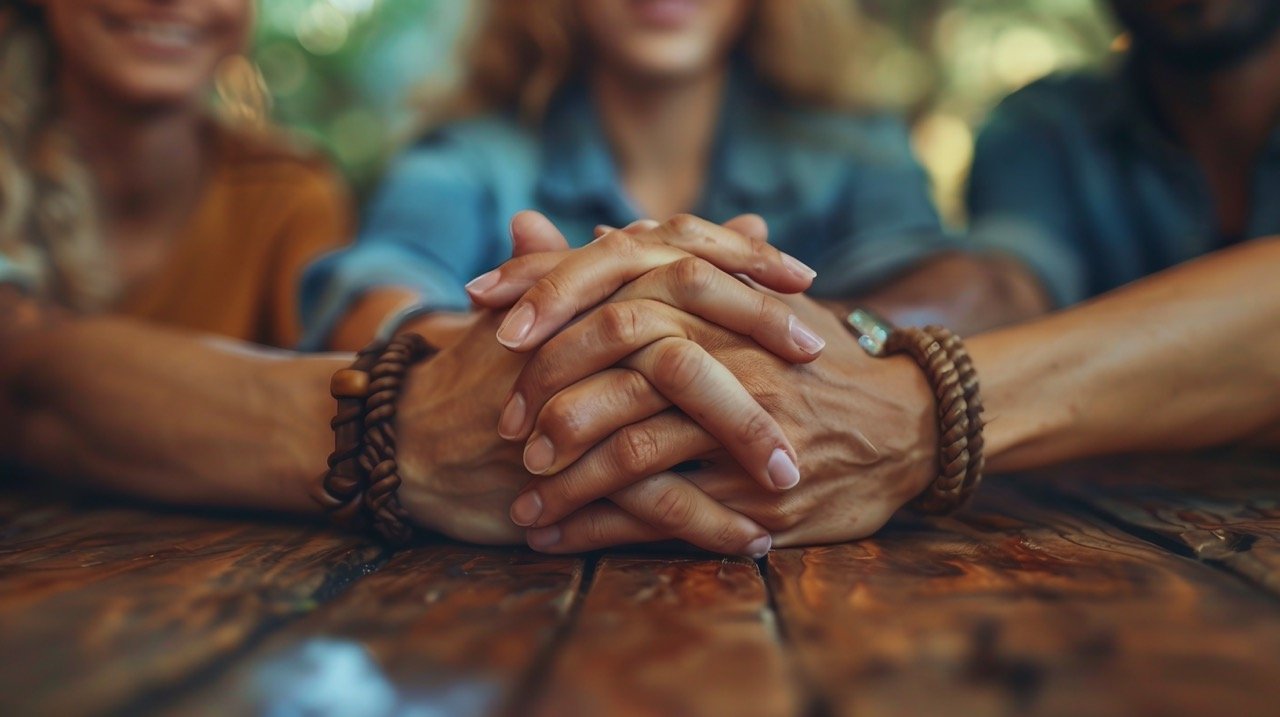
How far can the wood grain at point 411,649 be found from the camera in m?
0.48

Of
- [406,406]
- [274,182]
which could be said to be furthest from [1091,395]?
[274,182]

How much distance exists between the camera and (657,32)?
1.46m

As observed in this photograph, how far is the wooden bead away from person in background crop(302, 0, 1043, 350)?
0.41 meters

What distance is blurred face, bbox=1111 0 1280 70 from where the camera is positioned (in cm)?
128

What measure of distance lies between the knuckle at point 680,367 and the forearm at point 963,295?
1.76 feet

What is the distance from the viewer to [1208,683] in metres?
0.48

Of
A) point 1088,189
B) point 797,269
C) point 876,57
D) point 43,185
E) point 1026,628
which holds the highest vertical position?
point 876,57

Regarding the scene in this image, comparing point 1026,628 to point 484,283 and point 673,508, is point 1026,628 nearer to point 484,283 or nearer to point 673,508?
point 673,508

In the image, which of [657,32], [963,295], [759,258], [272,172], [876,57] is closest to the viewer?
[759,258]

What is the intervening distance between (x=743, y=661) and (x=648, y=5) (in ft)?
3.91

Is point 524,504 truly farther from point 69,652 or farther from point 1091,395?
point 1091,395

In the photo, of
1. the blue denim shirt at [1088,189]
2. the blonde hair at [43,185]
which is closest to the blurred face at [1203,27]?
the blue denim shirt at [1088,189]

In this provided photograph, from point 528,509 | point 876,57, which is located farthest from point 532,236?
point 876,57

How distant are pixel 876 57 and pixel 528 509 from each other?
1968 millimetres
